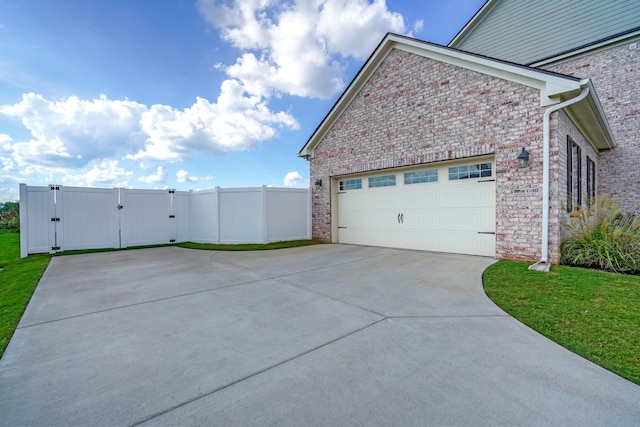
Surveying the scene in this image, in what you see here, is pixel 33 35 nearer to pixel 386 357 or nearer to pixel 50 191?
pixel 50 191

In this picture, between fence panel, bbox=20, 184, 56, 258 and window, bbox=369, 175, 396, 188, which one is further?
window, bbox=369, 175, 396, 188

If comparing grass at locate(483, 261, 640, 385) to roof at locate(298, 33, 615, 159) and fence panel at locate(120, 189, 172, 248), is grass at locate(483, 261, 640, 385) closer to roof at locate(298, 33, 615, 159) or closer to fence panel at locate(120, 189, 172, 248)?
roof at locate(298, 33, 615, 159)

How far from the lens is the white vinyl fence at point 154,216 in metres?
8.95

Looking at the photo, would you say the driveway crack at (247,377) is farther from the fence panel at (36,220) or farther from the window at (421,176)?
the fence panel at (36,220)

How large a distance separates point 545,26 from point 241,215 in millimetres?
13942

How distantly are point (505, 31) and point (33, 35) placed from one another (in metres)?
16.4

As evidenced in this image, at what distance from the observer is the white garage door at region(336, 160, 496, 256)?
282 inches

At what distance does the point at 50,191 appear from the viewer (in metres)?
8.98

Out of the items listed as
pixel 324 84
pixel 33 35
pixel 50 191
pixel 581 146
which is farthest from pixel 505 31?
pixel 50 191

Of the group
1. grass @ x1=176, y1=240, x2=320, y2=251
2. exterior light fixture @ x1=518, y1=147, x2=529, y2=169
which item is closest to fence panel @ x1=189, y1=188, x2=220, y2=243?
grass @ x1=176, y1=240, x2=320, y2=251

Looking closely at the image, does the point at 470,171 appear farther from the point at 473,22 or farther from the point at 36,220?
the point at 36,220

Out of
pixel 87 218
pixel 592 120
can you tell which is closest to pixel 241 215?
pixel 87 218

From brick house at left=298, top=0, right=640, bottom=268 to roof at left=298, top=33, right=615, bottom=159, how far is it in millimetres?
35

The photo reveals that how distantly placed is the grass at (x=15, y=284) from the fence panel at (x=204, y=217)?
170 inches
